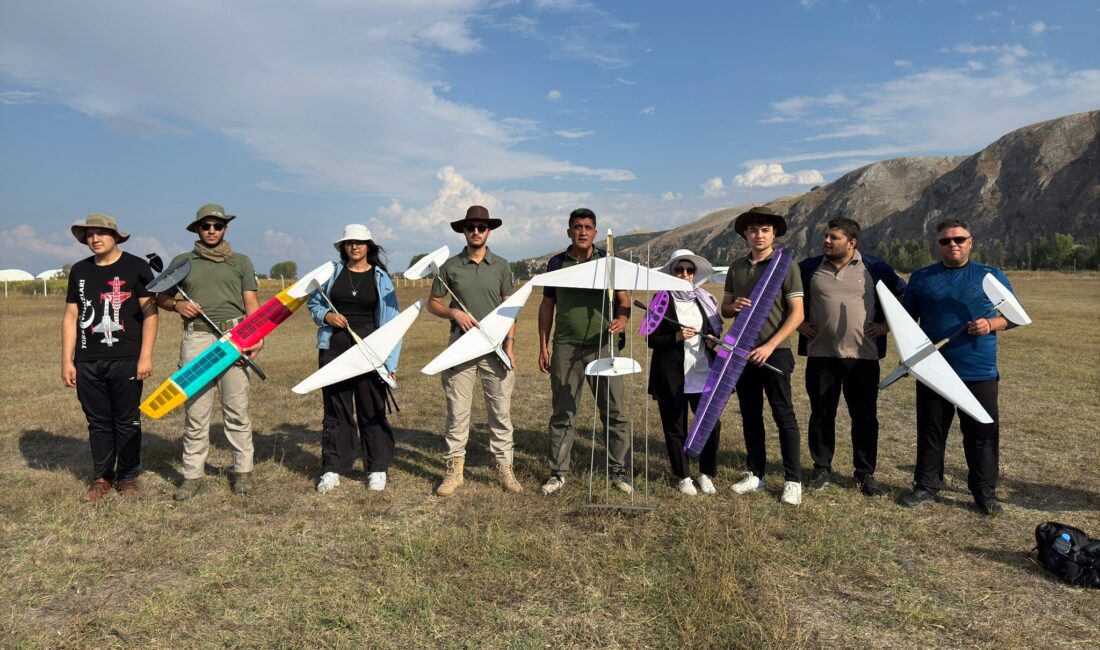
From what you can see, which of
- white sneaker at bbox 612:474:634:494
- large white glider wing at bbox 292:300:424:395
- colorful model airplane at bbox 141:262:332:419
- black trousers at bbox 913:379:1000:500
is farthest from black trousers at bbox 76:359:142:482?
black trousers at bbox 913:379:1000:500

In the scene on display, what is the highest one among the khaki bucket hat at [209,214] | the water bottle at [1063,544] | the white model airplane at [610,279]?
the khaki bucket hat at [209,214]

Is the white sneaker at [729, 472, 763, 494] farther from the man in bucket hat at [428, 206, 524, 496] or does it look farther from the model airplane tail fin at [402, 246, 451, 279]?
the model airplane tail fin at [402, 246, 451, 279]

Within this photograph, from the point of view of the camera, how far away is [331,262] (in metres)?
5.56

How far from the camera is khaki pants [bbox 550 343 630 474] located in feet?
17.1

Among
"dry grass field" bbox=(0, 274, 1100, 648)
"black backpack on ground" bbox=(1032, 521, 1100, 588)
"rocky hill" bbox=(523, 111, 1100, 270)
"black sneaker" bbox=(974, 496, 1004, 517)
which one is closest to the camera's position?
"dry grass field" bbox=(0, 274, 1100, 648)

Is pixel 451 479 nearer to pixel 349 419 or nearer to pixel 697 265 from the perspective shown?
pixel 349 419

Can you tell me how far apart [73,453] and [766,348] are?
740cm

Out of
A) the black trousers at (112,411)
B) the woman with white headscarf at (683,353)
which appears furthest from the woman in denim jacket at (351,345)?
the woman with white headscarf at (683,353)

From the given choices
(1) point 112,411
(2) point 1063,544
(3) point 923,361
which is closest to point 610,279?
(3) point 923,361

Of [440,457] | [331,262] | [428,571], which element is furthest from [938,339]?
[331,262]

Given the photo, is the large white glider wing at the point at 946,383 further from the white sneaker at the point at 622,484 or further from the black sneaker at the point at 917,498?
the white sneaker at the point at 622,484

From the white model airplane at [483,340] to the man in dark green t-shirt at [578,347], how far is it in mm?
366

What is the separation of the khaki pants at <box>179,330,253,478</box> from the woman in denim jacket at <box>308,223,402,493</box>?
0.69 m

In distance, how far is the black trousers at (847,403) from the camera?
16.9ft
